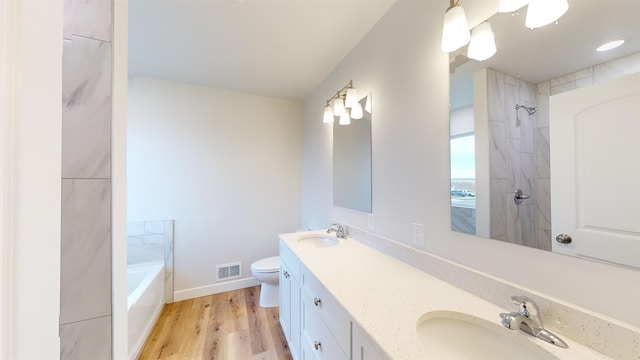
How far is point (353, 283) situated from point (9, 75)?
1101mm

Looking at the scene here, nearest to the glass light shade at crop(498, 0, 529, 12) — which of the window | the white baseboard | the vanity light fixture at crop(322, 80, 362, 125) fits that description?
the window

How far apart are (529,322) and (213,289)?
2.74 meters

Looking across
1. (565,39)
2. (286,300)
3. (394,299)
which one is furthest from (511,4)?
(286,300)

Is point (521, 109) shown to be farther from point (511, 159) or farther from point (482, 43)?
point (482, 43)

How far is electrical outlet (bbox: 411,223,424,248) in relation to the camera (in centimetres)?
123

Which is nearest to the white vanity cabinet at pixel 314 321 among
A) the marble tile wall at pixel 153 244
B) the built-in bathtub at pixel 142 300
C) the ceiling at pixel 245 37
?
the built-in bathtub at pixel 142 300

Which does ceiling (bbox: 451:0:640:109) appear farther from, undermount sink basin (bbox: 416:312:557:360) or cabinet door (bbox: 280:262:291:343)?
cabinet door (bbox: 280:262:291:343)

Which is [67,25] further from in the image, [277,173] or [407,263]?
[277,173]

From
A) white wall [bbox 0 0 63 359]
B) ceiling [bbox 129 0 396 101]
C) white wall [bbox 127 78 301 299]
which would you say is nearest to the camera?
white wall [bbox 0 0 63 359]

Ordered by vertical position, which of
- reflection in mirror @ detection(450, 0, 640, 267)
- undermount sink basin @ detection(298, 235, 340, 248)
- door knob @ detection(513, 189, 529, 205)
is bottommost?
undermount sink basin @ detection(298, 235, 340, 248)

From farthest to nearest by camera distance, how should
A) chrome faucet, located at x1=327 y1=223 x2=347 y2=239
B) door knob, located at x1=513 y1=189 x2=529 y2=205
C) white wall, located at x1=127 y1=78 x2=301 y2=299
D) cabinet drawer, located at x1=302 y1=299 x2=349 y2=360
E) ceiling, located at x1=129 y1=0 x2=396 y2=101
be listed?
white wall, located at x1=127 y1=78 x2=301 y2=299 < chrome faucet, located at x1=327 y1=223 x2=347 y2=239 < ceiling, located at x1=129 y1=0 x2=396 y2=101 < cabinet drawer, located at x1=302 y1=299 x2=349 y2=360 < door knob, located at x1=513 y1=189 x2=529 y2=205

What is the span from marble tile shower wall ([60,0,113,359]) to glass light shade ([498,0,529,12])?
147 cm

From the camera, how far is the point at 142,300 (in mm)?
1789

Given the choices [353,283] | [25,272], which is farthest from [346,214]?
[25,272]
